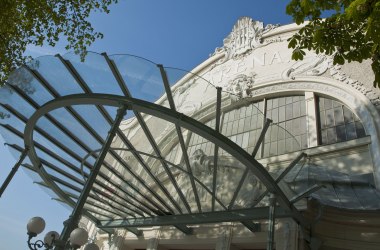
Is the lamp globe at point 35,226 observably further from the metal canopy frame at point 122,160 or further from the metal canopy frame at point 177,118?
the metal canopy frame at point 177,118

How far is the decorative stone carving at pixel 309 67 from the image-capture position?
1167cm

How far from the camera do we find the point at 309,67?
12.0 meters

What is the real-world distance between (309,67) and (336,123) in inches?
103

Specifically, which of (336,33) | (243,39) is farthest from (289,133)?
(243,39)

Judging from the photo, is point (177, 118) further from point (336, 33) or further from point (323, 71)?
point (323, 71)

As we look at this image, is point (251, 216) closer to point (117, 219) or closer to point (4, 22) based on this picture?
point (117, 219)

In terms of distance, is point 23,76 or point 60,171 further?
point 60,171

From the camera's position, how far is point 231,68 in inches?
585

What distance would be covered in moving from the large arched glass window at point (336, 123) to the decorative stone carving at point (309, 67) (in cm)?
111

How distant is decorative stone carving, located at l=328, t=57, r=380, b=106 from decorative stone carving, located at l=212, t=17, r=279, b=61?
4049 millimetres

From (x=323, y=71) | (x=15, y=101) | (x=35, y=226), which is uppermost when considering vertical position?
(x=323, y=71)

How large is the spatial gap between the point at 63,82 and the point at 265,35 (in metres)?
11.1

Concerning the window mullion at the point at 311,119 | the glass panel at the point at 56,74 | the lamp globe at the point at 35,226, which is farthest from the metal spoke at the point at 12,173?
the window mullion at the point at 311,119

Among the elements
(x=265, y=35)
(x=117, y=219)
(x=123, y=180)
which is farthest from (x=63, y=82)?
(x=265, y=35)
